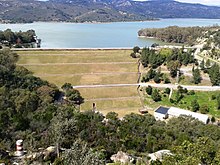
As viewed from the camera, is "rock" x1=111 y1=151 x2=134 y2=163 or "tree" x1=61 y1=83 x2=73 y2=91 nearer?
"rock" x1=111 y1=151 x2=134 y2=163

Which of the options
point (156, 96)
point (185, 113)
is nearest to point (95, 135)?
point (185, 113)

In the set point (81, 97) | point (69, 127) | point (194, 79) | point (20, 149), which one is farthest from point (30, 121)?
point (194, 79)

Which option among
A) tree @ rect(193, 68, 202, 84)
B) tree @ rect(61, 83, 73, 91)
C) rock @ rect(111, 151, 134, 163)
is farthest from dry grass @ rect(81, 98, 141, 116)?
rock @ rect(111, 151, 134, 163)

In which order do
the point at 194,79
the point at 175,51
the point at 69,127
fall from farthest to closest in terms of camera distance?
1. the point at 175,51
2. the point at 194,79
3. the point at 69,127

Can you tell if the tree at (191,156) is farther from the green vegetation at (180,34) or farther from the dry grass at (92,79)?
the green vegetation at (180,34)

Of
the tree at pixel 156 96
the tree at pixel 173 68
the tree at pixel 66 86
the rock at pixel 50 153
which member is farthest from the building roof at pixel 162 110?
the rock at pixel 50 153

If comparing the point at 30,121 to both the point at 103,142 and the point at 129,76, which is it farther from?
the point at 129,76

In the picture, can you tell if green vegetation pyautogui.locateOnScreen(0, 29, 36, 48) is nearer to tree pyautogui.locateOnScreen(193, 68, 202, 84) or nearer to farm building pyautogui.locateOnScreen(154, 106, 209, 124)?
tree pyautogui.locateOnScreen(193, 68, 202, 84)
